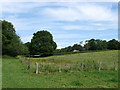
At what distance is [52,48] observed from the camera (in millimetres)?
66000

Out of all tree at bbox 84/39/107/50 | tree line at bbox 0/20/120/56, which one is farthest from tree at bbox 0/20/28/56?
tree at bbox 84/39/107/50

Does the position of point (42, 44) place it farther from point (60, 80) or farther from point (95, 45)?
point (60, 80)

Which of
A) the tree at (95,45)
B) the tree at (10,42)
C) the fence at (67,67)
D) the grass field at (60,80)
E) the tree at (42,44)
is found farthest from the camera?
the tree at (95,45)

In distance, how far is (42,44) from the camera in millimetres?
65062

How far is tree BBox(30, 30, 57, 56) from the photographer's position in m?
64.4

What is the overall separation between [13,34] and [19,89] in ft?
140

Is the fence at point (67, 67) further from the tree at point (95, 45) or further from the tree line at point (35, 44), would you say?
the tree at point (95, 45)

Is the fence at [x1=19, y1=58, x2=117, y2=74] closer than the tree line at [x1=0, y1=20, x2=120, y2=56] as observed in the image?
Yes

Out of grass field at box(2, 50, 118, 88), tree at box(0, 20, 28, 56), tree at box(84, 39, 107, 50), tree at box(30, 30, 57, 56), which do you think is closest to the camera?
grass field at box(2, 50, 118, 88)

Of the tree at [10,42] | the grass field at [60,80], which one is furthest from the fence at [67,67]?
the tree at [10,42]

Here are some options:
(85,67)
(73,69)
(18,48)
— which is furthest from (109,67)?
(18,48)

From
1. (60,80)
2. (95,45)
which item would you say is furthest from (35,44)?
(60,80)

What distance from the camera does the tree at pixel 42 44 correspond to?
211ft

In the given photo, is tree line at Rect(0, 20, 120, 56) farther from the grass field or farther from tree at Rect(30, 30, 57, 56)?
the grass field
